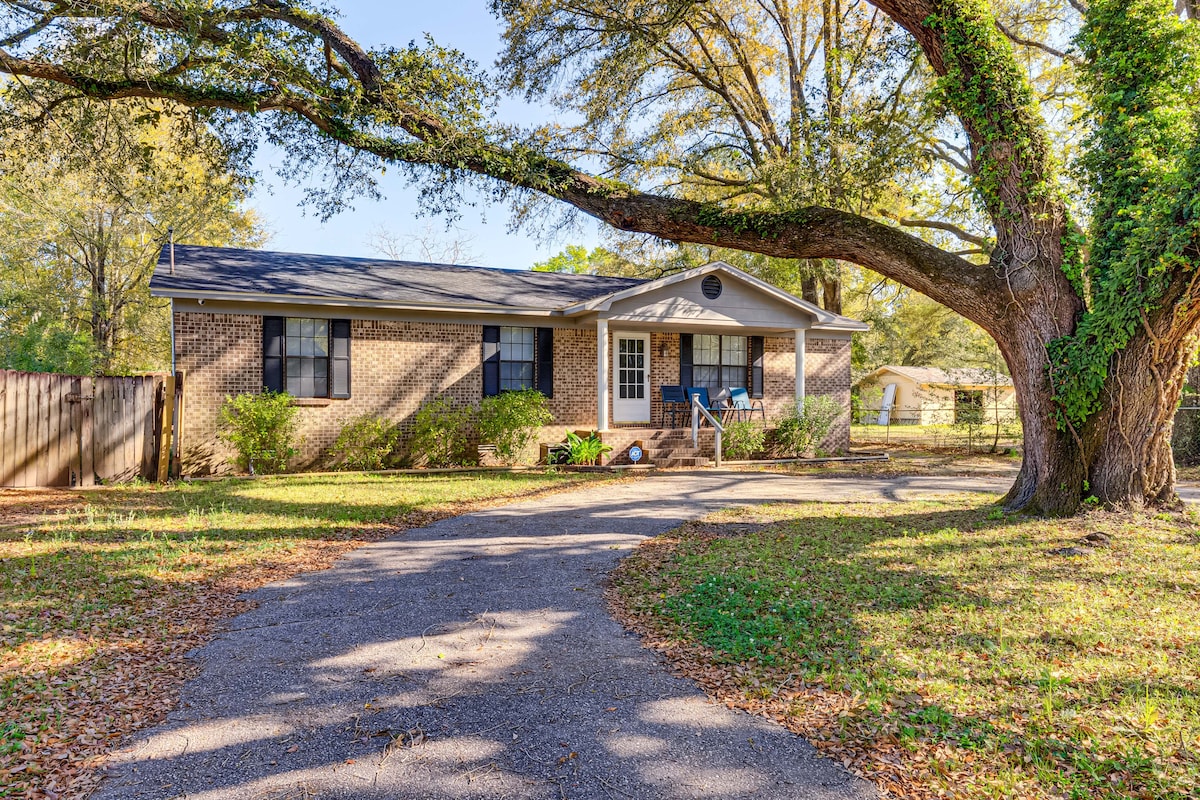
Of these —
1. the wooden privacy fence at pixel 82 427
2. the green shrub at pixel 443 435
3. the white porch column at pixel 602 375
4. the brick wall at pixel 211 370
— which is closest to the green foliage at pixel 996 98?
the white porch column at pixel 602 375

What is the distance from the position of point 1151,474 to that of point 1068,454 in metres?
0.86

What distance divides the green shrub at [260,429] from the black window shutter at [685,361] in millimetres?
8606

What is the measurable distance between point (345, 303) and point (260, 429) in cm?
281

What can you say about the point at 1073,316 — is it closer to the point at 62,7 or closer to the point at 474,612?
the point at 474,612

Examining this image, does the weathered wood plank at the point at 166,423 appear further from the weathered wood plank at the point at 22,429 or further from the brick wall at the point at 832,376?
the brick wall at the point at 832,376

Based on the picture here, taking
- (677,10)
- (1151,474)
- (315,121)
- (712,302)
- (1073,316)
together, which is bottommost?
(1151,474)

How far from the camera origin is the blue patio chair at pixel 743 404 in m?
16.8

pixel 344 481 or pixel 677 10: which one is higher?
pixel 677 10

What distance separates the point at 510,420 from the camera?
14375 millimetres

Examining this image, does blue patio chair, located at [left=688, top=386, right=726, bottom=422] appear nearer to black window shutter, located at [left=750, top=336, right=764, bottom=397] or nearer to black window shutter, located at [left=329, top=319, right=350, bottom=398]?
black window shutter, located at [left=750, top=336, right=764, bottom=397]

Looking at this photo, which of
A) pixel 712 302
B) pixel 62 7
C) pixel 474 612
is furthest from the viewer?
pixel 712 302

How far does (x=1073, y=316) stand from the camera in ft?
24.5

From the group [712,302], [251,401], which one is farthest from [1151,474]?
[251,401]

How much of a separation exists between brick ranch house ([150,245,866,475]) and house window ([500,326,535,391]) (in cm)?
3
